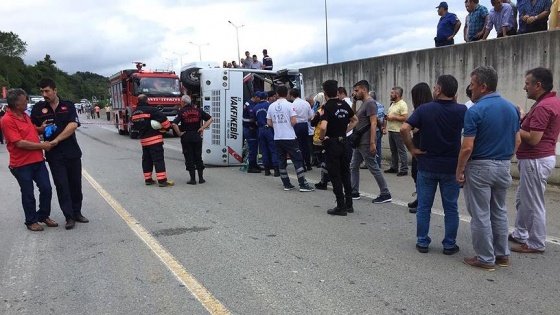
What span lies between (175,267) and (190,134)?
4857 millimetres

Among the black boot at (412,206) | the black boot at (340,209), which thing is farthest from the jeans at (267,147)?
the black boot at (412,206)

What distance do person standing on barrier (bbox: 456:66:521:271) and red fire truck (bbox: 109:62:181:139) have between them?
17.3 m

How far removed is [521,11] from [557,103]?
5.32 metres

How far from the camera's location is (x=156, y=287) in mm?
3898

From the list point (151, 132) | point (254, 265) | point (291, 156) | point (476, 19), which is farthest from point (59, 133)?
point (476, 19)

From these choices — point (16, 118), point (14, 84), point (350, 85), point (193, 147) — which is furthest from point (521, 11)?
point (14, 84)

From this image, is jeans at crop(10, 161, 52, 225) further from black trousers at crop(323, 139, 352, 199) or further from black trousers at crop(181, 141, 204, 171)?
black trousers at crop(323, 139, 352, 199)

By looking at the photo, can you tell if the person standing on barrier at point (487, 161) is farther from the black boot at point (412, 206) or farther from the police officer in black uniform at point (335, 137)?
the police officer in black uniform at point (335, 137)

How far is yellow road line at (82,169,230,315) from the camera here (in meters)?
3.55

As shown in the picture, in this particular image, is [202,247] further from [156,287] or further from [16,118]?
[16,118]

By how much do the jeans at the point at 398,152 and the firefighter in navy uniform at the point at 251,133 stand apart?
9.74 ft

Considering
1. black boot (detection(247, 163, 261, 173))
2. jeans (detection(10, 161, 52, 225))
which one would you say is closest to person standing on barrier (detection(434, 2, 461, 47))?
black boot (detection(247, 163, 261, 173))

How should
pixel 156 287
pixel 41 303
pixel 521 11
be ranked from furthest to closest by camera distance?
pixel 521 11, pixel 156 287, pixel 41 303

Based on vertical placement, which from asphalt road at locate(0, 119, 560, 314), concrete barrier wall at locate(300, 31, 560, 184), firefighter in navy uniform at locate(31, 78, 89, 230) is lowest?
asphalt road at locate(0, 119, 560, 314)
